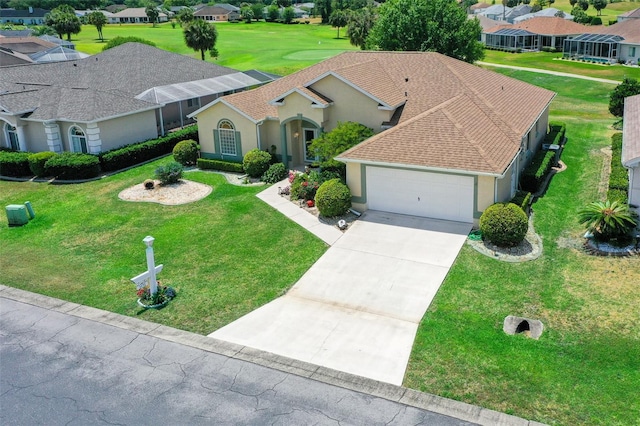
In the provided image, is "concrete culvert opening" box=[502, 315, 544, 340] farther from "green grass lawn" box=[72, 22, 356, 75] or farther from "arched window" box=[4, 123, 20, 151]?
"green grass lawn" box=[72, 22, 356, 75]

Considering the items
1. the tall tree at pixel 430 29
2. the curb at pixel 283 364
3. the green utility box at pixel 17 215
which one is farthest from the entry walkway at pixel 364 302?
the tall tree at pixel 430 29

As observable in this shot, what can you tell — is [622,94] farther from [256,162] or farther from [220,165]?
[220,165]

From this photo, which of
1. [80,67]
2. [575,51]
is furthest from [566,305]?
[575,51]

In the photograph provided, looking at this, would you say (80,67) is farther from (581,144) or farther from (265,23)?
(265,23)

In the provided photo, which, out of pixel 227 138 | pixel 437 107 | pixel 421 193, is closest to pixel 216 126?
pixel 227 138

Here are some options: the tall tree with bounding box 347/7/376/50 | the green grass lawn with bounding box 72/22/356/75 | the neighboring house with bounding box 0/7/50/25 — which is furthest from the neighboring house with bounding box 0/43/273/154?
the neighboring house with bounding box 0/7/50/25

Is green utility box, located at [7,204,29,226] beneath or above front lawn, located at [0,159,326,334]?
above
